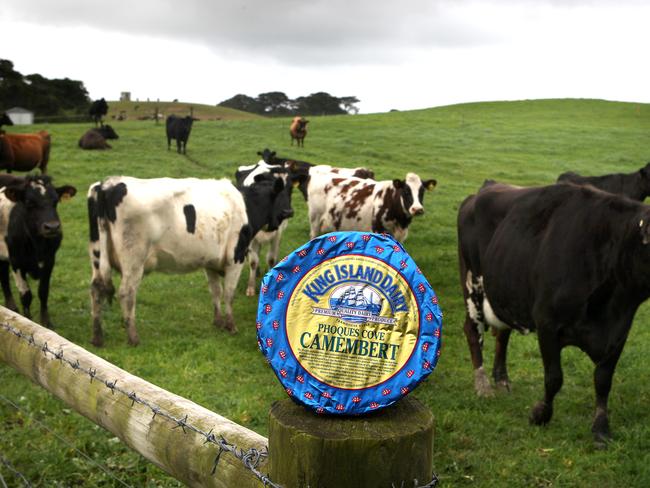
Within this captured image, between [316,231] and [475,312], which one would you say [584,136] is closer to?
[316,231]

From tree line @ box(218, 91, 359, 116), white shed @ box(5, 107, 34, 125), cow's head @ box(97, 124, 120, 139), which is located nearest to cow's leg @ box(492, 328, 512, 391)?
cow's head @ box(97, 124, 120, 139)

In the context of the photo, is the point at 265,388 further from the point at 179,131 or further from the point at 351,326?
the point at 179,131

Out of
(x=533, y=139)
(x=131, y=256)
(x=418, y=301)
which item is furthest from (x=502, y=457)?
(x=533, y=139)

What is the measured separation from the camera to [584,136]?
41.8 meters

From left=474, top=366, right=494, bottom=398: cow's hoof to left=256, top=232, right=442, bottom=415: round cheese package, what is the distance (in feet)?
17.9

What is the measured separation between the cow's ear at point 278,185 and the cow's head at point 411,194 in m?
2.77

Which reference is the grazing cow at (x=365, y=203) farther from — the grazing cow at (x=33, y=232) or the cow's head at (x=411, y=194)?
the grazing cow at (x=33, y=232)

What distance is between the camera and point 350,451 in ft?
5.74

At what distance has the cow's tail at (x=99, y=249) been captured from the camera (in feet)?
29.3

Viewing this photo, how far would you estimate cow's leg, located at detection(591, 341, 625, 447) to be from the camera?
19.1ft

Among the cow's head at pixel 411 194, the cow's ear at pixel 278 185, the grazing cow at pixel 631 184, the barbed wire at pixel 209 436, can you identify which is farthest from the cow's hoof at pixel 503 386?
the grazing cow at pixel 631 184

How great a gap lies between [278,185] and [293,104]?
8103 centimetres

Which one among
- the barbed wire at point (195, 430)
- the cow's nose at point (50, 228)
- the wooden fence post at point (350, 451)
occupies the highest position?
the wooden fence post at point (350, 451)

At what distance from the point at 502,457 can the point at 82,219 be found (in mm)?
13837
